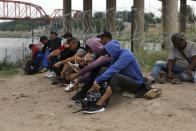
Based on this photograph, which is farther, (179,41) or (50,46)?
(50,46)

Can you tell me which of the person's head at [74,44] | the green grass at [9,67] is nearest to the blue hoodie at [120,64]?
the person's head at [74,44]

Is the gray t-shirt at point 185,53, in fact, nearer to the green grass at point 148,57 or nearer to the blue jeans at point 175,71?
the blue jeans at point 175,71

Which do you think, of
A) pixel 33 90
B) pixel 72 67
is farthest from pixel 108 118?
pixel 33 90

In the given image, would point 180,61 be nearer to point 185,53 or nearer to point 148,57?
point 185,53

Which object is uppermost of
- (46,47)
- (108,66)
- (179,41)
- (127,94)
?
→ (179,41)

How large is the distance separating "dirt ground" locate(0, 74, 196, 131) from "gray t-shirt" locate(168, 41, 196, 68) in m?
0.39

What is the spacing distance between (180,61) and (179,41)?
0.43m

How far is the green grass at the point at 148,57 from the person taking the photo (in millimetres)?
6147

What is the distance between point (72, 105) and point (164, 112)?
4.92 feet

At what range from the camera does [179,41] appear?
4.41m

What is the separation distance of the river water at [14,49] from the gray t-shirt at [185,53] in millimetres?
6217

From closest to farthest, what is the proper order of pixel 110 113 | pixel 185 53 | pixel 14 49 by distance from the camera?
pixel 110 113 < pixel 185 53 < pixel 14 49

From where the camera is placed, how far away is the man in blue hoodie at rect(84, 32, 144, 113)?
3.59 meters

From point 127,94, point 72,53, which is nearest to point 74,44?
point 72,53
